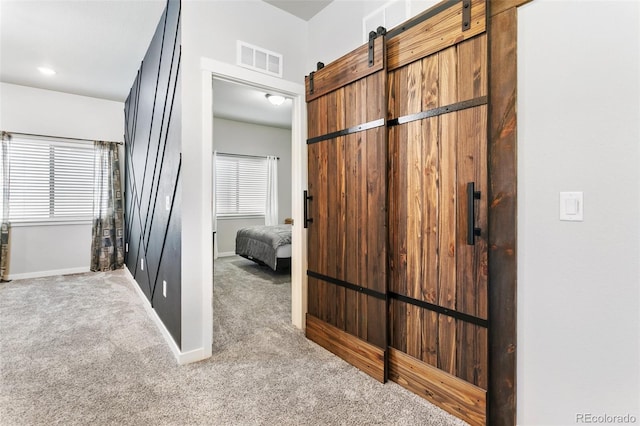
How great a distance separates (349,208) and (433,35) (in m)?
1.15

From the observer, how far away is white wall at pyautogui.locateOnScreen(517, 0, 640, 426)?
3.72 feet

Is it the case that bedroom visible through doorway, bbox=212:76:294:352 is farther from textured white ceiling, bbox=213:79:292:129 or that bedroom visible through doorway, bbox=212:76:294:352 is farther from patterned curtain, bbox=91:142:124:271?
patterned curtain, bbox=91:142:124:271

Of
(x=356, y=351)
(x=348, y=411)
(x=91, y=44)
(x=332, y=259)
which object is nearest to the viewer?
(x=348, y=411)

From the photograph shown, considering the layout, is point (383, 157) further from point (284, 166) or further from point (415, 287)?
point (284, 166)

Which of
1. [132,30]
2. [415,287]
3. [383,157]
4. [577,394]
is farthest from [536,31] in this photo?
[132,30]

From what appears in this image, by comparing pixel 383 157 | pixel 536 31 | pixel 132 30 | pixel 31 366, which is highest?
pixel 132 30

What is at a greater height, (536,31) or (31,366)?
Result: (536,31)

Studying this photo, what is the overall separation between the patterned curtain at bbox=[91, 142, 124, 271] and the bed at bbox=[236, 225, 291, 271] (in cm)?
204

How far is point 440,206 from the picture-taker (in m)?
1.68

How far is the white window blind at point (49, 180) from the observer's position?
4.44 m

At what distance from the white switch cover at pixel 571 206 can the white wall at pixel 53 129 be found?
237 inches

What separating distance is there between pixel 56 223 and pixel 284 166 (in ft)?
13.9

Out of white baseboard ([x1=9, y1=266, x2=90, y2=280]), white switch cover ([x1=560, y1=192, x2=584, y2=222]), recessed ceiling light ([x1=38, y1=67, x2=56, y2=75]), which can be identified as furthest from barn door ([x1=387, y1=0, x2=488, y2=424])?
white baseboard ([x1=9, y1=266, x2=90, y2=280])

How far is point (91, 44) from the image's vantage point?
3277 millimetres
